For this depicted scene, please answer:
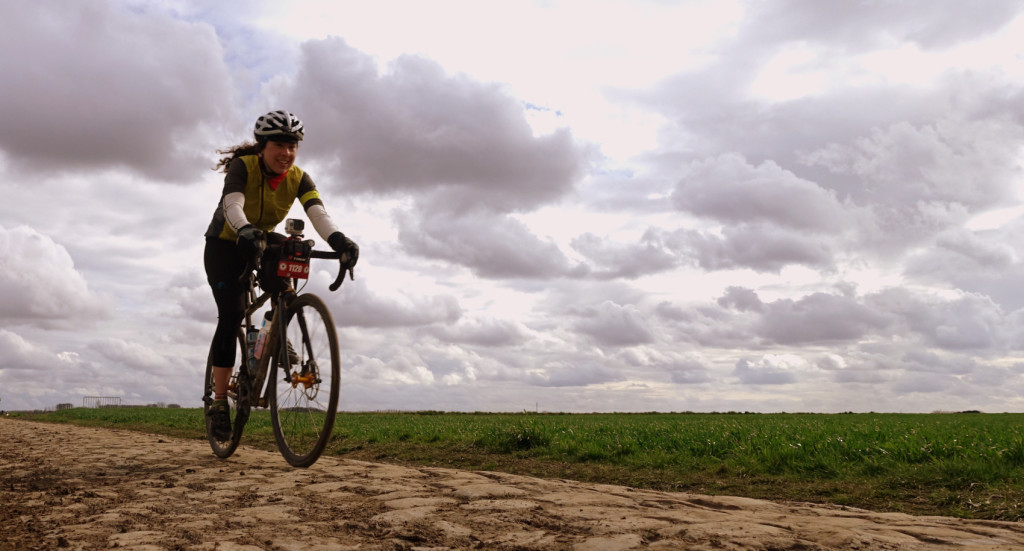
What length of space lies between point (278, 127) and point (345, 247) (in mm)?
1251

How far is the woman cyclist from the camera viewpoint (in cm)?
611

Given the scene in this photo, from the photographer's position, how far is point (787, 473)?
7.12 metres

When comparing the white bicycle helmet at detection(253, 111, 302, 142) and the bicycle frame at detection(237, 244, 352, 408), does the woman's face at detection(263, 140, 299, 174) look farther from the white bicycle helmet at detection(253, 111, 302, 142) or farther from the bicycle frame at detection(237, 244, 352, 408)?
the bicycle frame at detection(237, 244, 352, 408)

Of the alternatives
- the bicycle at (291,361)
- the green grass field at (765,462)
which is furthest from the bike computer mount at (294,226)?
the green grass field at (765,462)

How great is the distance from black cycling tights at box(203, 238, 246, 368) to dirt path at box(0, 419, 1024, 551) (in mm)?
1453

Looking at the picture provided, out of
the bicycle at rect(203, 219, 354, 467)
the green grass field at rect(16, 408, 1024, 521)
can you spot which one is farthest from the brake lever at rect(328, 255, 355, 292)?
the green grass field at rect(16, 408, 1024, 521)

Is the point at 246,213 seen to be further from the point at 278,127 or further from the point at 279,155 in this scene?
the point at 278,127

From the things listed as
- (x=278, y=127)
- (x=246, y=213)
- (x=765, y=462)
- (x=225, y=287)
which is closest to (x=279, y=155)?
(x=278, y=127)

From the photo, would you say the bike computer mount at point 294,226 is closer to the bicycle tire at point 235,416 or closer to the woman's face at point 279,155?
the woman's face at point 279,155

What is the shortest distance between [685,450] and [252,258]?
230 inches

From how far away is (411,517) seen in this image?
3.88m

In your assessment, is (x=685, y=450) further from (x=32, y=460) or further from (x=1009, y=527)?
(x=32, y=460)

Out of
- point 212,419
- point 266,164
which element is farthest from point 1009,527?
point 212,419

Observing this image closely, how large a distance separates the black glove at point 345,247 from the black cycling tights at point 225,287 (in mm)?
1163
